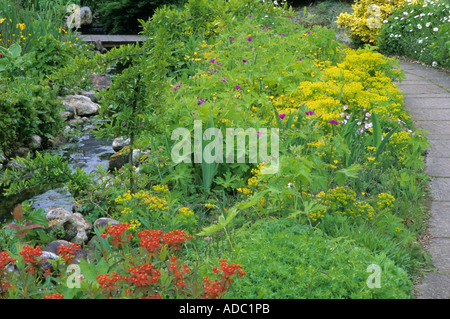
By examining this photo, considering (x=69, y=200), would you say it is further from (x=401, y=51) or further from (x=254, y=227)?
(x=401, y=51)

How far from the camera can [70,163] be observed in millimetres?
4609

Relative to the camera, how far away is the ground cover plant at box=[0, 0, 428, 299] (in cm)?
204

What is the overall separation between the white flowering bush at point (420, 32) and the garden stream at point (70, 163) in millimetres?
5200

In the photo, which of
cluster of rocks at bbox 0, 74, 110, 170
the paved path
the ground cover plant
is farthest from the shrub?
the ground cover plant

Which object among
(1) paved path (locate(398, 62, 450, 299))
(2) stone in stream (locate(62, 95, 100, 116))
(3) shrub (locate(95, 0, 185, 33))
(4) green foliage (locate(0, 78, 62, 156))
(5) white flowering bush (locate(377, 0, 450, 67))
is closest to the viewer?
(1) paved path (locate(398, 62, 450, 299))

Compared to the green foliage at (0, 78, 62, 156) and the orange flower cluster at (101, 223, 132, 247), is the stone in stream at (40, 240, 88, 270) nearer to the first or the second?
the orange flower cluster at (101, 223, 132, 247)

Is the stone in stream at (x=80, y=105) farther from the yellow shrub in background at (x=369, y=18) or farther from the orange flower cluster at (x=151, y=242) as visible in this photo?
the yellow shrub in background at (x=369, y=18)

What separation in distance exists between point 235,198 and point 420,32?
669 cm

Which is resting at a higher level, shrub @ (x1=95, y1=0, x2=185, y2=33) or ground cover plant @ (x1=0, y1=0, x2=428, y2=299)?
shrub @ (x1=95, y1=0, x2=185, y2=33)

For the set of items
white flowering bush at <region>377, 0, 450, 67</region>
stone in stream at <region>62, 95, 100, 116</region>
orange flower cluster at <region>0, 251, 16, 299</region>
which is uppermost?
white flowering bush at <region>377, 0, 450, 67</region>

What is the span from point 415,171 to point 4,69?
4484mm

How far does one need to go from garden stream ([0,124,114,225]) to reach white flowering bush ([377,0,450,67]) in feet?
17.1

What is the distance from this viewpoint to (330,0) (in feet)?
46.6

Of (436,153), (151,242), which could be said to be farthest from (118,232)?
(436,153)
